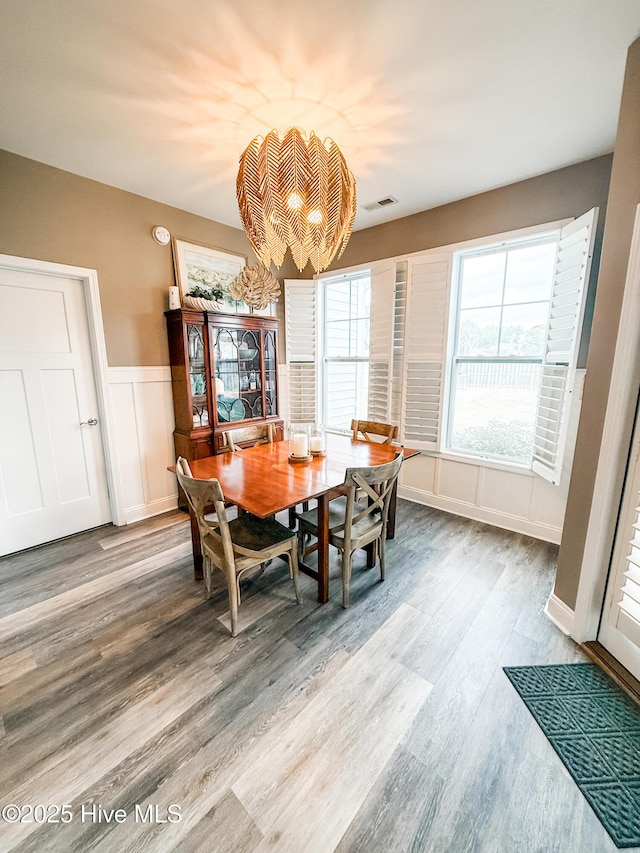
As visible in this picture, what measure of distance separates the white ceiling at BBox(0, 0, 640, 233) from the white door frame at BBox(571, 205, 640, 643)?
2.92ft

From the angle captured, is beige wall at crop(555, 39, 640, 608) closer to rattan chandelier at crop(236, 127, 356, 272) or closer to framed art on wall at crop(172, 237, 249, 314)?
rattan chandelier at crop(236, 127, 356, 272)

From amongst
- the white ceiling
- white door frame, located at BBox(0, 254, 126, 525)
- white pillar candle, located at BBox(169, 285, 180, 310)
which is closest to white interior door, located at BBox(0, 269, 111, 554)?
white door frame, located at BBox(0, 254, 126, 525)

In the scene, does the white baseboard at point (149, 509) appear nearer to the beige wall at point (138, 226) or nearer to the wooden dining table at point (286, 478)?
the wooden dining table at point (286, 478)

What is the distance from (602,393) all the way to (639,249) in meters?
0.63

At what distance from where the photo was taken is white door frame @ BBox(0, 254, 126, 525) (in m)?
2.43

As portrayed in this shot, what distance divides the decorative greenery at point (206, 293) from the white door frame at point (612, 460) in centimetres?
297

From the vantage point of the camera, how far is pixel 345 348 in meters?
4.05

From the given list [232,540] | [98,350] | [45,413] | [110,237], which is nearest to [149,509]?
[45,413]

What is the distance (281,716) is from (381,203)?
12.1ft

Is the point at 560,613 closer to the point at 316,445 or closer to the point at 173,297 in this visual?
the point at 316,445

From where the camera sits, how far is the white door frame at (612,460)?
1489mm

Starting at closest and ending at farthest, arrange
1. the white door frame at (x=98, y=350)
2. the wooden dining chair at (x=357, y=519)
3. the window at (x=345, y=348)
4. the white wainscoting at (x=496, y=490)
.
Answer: the wooden dining chair at (x=357, y=519)
the white door frame at (x=98, y=350)
the white wainscoting at (x=496, y=490)
the window at (x=345, y=348)

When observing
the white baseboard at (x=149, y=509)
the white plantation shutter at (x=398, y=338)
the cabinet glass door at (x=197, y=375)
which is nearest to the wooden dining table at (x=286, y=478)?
the cabinet glass door at (x=197, y=375)

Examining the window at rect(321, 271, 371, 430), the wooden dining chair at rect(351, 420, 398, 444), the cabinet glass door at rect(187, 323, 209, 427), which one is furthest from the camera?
the window at rect(321, 271, 371, 430)
